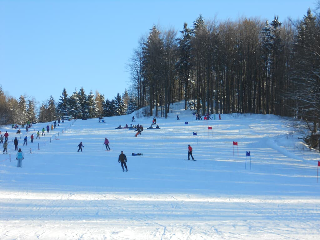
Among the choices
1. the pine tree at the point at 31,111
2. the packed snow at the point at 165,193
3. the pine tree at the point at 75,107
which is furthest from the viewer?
the pine tree at the point at 31,111

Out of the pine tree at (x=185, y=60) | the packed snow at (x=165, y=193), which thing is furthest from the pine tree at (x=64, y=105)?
the packed snow at (x=165, y=193)

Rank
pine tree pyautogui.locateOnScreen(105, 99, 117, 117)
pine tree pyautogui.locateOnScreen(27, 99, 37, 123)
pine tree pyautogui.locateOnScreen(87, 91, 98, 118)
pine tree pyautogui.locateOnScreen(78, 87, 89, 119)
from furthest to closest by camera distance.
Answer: pine tree pyautogui.locateOnScreen(27, 99, 37, 123) < pine tree pyautogui.locateOnScreen(105, 99, 117, 117) < pine tree pyautogui.locateOnScreen(87, 91, 98, 118) < pine tree pyautogui.locateOnScreen(78, 87, 89, 119)

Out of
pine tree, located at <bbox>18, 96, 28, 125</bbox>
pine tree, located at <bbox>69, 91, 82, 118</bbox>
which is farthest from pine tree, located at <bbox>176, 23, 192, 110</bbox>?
pine tree, located at <bbox>18, 96, 28, 125</bbox>

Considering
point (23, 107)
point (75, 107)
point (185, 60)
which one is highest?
point (185, 60)

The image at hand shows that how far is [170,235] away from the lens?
30.0 ft

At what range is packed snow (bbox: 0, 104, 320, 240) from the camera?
9.68 metres

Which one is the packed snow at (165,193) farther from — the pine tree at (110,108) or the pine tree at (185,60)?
the pine tree at (110,108)

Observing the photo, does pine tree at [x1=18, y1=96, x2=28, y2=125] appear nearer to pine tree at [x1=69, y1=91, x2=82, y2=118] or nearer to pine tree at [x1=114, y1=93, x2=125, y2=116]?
pine tree at [x1=69, y1=91, x2=82, y2=118]

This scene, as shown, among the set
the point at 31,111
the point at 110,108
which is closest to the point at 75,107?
the point at 110,108

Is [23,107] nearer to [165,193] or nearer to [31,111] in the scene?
Answer: [31,111]

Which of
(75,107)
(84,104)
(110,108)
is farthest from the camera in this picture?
(110,108)

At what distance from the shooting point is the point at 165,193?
14906 mm

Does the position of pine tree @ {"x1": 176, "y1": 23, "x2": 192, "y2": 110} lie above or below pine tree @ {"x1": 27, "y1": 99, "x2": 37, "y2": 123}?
above

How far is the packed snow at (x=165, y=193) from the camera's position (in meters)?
9.68
